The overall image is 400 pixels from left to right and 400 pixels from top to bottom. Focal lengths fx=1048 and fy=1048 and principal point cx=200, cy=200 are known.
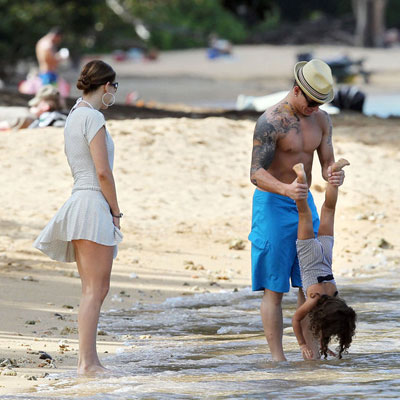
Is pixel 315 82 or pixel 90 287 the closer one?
pixel 90 287

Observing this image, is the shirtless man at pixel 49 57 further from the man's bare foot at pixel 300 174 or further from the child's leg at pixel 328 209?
the man's bare foot at pixel 300 174

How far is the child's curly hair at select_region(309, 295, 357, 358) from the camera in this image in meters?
5.66

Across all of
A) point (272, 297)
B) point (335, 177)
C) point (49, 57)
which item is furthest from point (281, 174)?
point (49, 57)

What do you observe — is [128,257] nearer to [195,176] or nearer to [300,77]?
[195,176]

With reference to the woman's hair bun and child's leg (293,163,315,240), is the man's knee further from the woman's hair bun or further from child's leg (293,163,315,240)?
the woman's hair bun

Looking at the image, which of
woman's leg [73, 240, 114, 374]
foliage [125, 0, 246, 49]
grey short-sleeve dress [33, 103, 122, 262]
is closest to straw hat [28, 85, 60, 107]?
grey short-sleeve dress [33, 103, 122, 262]

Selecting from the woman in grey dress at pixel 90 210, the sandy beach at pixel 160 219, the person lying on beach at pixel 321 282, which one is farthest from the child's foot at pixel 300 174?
the sandy beach at pixel 160 219

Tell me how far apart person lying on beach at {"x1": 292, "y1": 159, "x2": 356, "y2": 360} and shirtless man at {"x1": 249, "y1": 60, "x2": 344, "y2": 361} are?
0.10m

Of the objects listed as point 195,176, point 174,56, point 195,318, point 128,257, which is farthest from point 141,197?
point 174,56

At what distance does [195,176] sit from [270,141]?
7.10 meters

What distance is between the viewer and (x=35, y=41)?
2589 cm

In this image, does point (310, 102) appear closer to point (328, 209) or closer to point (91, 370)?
point (328, 209)

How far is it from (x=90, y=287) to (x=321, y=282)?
Answer: 1271 mm

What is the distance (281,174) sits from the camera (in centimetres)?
594
